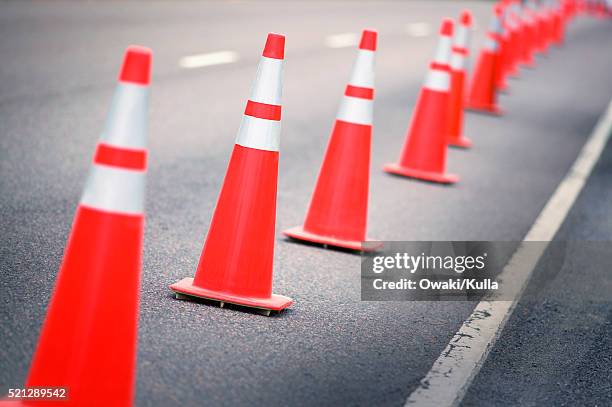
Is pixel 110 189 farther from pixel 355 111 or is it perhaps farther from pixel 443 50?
pixel 443 50

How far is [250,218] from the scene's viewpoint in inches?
202

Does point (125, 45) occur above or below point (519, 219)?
above

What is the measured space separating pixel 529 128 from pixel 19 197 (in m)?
7.99

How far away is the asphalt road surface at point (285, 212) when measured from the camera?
14.5ft

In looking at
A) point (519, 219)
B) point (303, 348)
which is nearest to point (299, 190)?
point (519, 219)

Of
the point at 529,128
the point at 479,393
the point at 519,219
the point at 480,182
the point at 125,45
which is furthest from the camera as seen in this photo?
the point at 125,45

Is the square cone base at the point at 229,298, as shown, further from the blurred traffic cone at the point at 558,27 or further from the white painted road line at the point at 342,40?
the blurred traffic cone at the point at 558,27

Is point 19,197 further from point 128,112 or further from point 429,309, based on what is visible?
point 128,112

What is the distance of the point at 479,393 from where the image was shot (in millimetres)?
4402

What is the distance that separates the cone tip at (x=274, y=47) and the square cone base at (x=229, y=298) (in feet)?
3.43

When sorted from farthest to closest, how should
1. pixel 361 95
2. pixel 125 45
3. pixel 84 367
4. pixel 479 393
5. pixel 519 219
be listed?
pixel 125 45
pixel 519 219
pixel 361 95
pixel 479 393
pixel 84 367

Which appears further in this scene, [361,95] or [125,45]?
[125,45]

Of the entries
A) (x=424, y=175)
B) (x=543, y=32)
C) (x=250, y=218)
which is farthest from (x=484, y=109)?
(x=543, y=32)

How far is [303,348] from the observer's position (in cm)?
470
